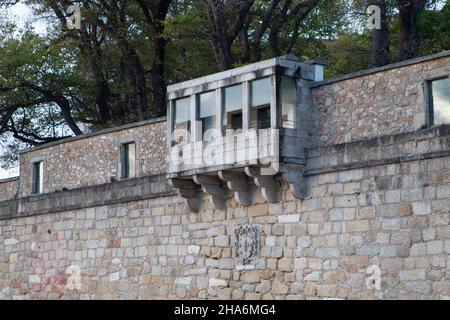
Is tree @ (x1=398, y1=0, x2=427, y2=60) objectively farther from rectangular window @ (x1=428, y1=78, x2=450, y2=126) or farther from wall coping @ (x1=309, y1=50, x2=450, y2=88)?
rectangular window @ (x1=428, y1=78, x2=450, y2=126)

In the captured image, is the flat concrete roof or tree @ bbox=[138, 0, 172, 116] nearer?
the flat concrete roof

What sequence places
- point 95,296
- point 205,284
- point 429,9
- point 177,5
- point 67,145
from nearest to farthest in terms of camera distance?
point 205,284 < point 95,296 < point 67,145 < point 429,9 < point 177,5

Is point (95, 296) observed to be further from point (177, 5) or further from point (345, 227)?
point (177, 5)

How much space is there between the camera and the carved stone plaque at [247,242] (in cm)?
1881

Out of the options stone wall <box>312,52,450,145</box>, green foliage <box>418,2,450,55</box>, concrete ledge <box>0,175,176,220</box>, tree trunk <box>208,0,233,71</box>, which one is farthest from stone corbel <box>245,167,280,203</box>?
green foliage <box>418,2,450,55</box>

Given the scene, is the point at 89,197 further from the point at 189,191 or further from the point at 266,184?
the point at 266,184

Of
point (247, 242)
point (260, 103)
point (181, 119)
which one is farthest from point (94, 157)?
point (260, 103)

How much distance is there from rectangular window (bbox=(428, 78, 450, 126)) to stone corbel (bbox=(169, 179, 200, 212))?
5338mm

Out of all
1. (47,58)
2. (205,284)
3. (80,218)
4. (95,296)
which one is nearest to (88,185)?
(80,218)

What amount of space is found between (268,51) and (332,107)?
55.6 feet

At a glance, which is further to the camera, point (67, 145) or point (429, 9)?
point (429, 9)

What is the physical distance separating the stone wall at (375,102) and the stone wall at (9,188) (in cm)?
1047

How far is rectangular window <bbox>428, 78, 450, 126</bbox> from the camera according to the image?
16438mm

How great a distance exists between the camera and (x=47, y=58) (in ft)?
110
